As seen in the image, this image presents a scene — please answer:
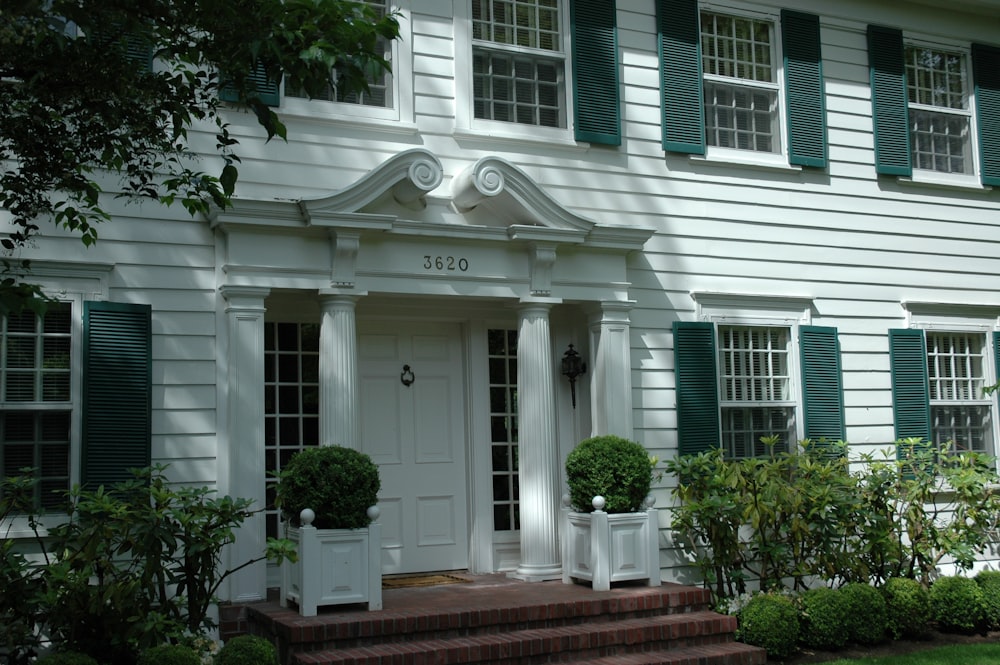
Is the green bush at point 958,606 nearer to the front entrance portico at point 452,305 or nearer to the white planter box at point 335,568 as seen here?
the front entrance portico at point 452,305

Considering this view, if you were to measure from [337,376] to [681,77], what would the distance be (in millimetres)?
4643

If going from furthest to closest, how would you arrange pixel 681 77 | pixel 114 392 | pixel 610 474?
1. pixel 681 77
2. pixel 610 474
3. pixel 114 392

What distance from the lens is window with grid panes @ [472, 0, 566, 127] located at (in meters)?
9.66

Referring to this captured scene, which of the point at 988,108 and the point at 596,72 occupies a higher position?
the point at 988,108

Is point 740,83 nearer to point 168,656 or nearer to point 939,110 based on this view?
point 939,110

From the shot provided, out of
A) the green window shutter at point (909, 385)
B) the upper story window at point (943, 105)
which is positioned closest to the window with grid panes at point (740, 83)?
the upper story window at point (943, 105)

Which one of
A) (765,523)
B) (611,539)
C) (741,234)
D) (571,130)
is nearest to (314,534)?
(611,539)

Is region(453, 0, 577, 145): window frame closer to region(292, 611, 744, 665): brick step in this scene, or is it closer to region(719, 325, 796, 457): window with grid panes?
region(719, 325, 796, 457): window with grid panes

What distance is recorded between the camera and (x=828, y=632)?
28.2ft

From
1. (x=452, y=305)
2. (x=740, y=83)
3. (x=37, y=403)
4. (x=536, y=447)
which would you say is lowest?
(x=536, y=447)

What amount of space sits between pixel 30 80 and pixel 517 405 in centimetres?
533

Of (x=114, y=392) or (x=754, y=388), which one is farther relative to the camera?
(x=754, y=388)

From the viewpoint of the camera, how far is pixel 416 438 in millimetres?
9398

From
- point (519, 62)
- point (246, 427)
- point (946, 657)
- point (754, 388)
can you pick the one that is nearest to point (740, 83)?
point (519, 62)
